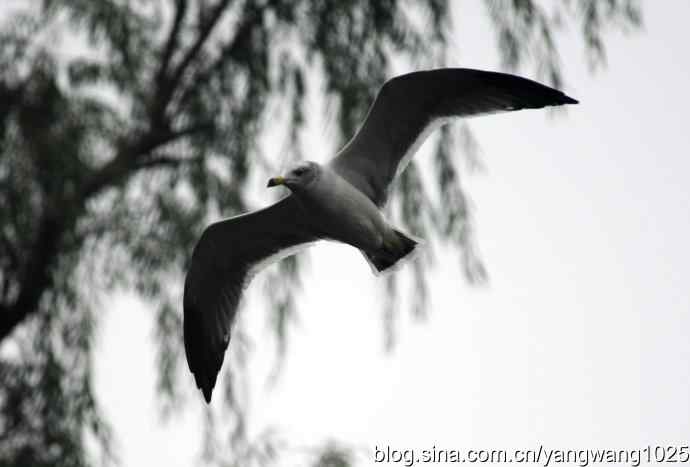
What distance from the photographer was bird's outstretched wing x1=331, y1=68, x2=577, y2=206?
13.9 ft

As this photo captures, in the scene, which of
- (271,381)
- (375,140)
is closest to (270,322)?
(271,381)

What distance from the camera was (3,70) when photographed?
16.3 feet

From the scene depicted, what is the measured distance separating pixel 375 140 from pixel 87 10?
5.21 feet

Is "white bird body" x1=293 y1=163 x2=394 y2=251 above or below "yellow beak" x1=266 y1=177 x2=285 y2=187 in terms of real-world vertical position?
below

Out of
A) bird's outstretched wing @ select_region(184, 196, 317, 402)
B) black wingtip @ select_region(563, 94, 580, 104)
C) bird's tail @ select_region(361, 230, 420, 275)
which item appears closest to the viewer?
black wingtip @ select_region(563, 94, 580, 104)

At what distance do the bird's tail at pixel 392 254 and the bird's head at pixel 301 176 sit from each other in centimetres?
37

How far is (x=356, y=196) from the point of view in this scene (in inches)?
165

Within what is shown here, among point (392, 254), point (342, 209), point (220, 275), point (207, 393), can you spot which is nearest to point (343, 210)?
point (342, 209)

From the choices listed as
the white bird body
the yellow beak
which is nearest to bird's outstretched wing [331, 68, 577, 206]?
the white bird body

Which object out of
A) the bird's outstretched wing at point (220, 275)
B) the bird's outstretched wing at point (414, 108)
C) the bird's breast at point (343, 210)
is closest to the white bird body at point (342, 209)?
the bird's breast at point (343, 210)

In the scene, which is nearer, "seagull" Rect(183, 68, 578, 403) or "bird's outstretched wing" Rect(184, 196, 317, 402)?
"seagull" Rect(183, 68, 578, 403)

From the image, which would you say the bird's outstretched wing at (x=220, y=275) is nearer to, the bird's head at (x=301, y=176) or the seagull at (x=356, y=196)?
the seagull at (x=356, y=196)

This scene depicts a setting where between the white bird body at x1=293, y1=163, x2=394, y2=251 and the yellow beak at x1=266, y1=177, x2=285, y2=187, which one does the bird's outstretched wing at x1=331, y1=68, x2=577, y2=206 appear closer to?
the white bird body at x1=293, y1=163, x2=394, y2=251

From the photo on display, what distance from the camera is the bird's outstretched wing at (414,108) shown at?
423cm
